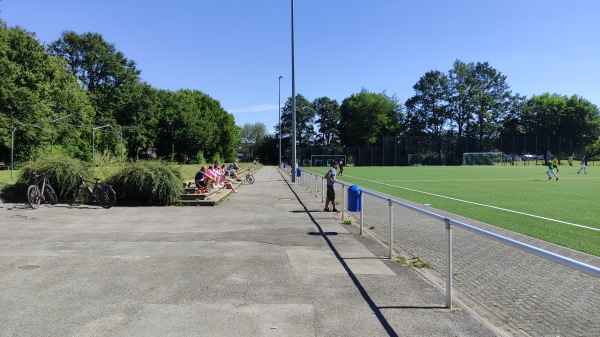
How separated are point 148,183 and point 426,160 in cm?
7318

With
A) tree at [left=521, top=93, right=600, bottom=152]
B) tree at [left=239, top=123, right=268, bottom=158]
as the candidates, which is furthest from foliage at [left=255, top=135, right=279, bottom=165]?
tree at [left=521, top=93, right=600, bottom=152]

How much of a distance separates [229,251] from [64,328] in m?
3.67

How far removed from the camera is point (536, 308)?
4719mm

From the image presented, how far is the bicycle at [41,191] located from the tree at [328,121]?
308ft

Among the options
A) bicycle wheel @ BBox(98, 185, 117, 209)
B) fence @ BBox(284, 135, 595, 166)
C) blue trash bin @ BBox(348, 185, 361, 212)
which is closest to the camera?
blue trash bin @ BBox(348, 185, 361, 212)

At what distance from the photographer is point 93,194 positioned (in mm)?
14469

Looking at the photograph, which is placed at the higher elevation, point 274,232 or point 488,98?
point 488,98

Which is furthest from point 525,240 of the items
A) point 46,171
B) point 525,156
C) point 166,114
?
point 525,156

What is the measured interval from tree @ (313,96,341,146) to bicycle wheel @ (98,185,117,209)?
9369 cm

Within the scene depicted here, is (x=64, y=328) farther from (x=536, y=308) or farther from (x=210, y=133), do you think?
(x=210, y=133)

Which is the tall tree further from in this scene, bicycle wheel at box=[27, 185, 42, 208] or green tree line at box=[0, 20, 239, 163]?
bicycle wheel at box=[27, 185, 42, 208]

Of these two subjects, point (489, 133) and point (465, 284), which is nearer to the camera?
point (465, 284)

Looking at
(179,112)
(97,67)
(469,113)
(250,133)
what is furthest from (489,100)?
(250,133)

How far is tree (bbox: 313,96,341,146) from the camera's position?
10706 centimetres
